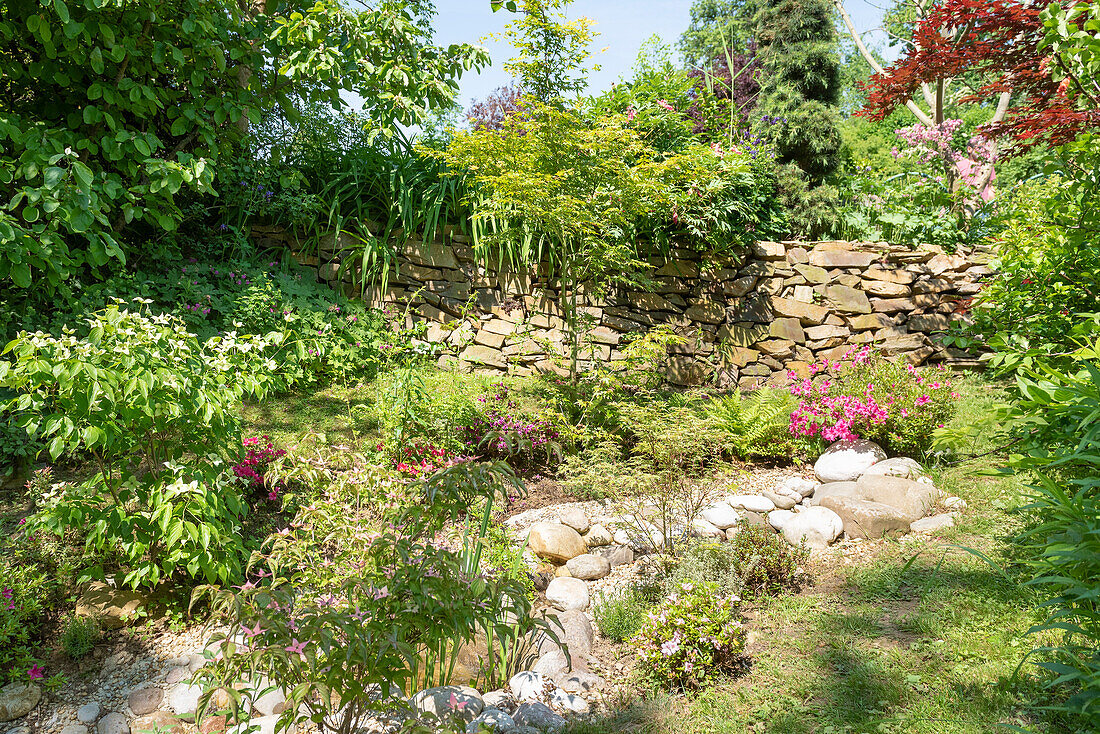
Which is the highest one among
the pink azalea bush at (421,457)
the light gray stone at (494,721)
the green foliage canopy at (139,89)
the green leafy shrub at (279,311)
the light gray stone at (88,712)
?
the green foliage canopy at (139,89)

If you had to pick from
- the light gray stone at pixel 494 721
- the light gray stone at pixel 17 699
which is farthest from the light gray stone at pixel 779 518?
the light gray stone at pixel 17 699

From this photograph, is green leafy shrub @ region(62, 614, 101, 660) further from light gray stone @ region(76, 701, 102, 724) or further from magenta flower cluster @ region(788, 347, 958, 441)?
magenta flower cluster @ region(788, 347, 958, 441)

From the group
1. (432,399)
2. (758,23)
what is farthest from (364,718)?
(758,23)

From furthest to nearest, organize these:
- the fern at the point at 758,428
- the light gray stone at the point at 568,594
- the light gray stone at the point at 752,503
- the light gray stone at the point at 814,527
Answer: the fern at the point at 758,428, the light gray stone at the point at 752,503, the light gray stone at the point at 814,527, the light gray stone at the point at 568,594

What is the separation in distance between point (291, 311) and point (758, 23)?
7432 mm

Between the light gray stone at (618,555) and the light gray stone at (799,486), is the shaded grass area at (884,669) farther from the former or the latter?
the light gray stone at (799,486)

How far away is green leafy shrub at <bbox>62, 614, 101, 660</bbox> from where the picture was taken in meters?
2.68

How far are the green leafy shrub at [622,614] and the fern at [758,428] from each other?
1.90 m

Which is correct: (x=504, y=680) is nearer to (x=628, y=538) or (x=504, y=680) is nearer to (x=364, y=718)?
(x=364, y=718)

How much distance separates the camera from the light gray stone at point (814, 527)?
357 cm

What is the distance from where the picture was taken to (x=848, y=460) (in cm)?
444

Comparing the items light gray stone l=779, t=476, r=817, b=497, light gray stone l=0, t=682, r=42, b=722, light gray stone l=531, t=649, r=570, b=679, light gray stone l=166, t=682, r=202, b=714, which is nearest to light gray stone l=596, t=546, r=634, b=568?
light gray stone l=531, t=649, r=570, b=679

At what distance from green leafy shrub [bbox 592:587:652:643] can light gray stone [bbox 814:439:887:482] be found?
2063 millimetres

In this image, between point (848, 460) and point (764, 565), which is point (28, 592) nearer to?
point (764, 565)
